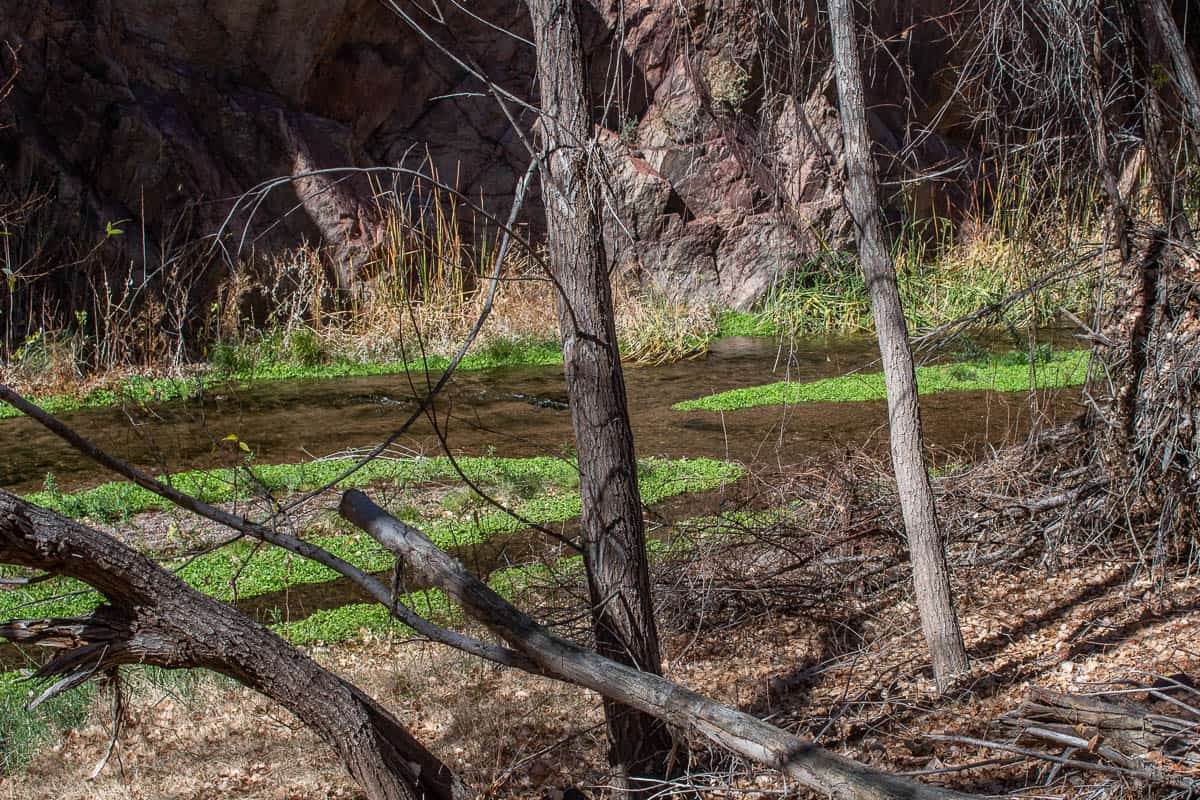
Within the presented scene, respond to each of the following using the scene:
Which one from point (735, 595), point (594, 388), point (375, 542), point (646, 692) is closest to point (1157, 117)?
point (735, 595)

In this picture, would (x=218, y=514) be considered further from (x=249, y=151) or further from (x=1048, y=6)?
(x=249, y=151)

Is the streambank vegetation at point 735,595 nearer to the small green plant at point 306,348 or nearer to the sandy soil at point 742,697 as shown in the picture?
the sandy soil at point 742,697

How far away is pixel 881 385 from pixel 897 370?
6.16 m

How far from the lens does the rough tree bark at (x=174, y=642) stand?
2.17m

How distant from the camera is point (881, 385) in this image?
9047mm

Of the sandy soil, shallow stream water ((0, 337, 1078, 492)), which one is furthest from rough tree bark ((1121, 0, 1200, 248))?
shallow stream water ((0, 337, 1078, 492))

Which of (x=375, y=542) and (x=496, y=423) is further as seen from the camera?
(x=496, y=423)

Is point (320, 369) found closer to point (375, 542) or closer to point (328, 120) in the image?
point (328, 120)

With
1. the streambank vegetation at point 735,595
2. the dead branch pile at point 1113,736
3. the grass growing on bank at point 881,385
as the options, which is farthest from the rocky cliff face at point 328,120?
the dead branch pile at point 1113,736

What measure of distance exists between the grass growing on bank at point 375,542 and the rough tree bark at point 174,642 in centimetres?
165

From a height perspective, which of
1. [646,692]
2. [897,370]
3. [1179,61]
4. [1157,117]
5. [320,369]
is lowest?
[646,692]

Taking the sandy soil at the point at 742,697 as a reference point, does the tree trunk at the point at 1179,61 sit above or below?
above

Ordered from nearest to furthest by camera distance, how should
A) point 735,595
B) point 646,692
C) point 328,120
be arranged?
point 646,692, point 735,595, point 328,120

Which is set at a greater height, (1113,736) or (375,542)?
(1113,736)
